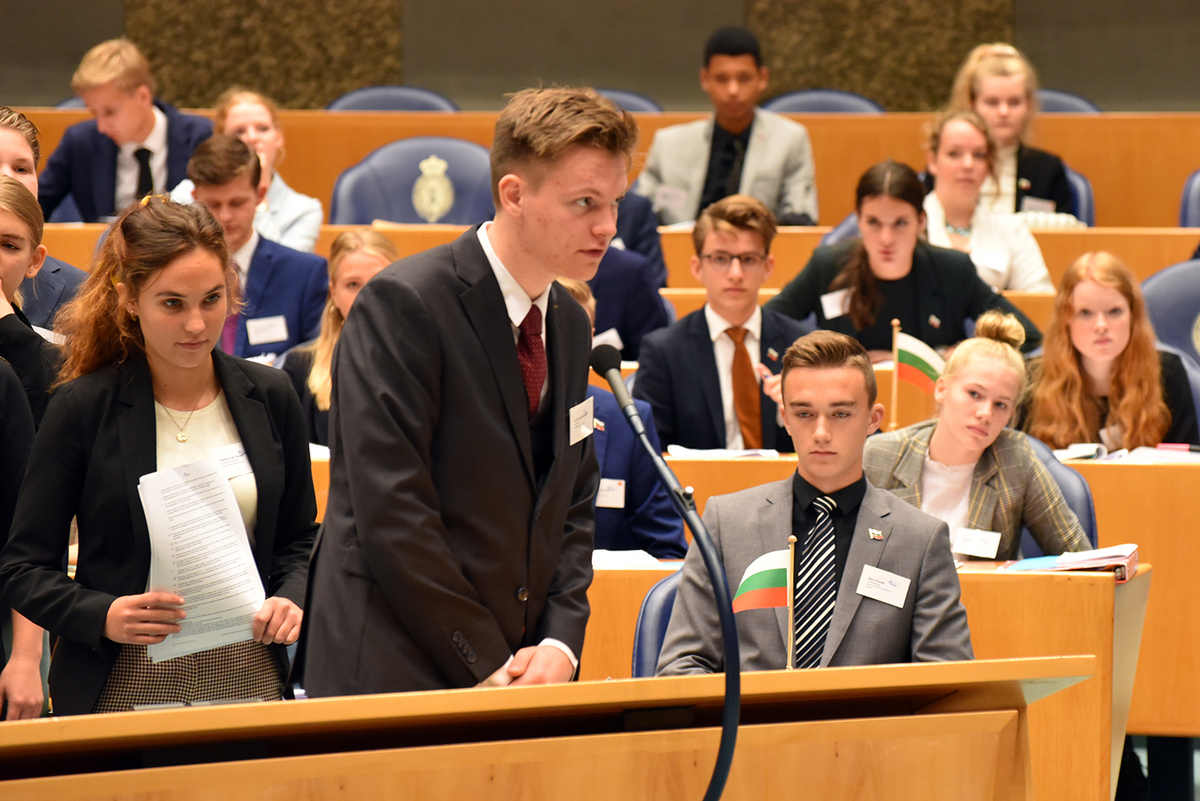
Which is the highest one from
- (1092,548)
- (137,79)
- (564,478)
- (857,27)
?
(857,27)

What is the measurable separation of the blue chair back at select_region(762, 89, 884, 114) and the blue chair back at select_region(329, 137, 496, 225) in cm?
188

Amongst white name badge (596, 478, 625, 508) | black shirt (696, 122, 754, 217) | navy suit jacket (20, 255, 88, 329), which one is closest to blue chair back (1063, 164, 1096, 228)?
black shirt (696, 122, 754, 217)

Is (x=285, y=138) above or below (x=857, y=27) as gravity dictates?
below

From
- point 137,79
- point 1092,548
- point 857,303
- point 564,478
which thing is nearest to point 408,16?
point 137,79

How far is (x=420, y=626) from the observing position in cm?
157

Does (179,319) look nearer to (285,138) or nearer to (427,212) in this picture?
(427,212)

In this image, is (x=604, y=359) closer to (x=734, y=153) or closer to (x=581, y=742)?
(x=581, y=742)

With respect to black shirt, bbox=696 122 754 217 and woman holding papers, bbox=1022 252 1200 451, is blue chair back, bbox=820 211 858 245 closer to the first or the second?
black shirt, bbox=696 122 754 217

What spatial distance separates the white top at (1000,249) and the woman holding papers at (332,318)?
2150 mm

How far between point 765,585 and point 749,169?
11.5ft

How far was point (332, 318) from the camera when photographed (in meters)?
3.46

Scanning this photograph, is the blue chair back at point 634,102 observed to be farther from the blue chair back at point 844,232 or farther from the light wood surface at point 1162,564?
the light wood surface at point 1162,564

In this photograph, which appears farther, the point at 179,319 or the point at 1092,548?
the point at 1092,548

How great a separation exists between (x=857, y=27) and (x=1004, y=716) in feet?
21.2
